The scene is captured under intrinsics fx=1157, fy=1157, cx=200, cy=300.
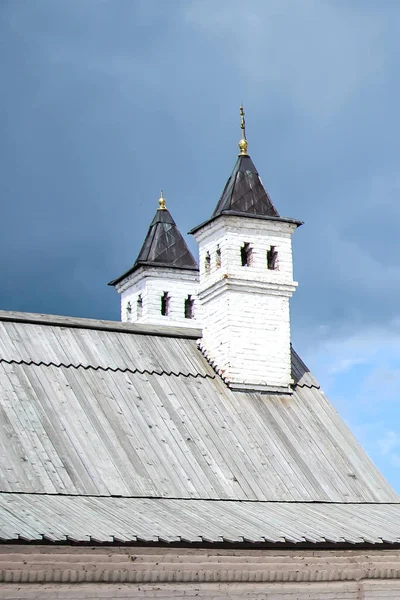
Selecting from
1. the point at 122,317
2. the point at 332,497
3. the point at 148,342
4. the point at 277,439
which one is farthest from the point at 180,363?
the point at 122,317

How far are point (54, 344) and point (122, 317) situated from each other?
360 inches

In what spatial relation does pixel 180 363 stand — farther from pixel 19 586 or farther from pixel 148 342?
pixel 19 586

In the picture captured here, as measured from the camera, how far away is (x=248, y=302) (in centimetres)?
3077

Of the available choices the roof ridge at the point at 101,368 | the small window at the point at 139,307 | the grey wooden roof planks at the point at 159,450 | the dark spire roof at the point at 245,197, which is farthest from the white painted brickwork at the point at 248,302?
the small window at the point at 139,307

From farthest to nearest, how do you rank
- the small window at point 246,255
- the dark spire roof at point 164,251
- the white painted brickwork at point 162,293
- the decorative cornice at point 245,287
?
1. the dark spire roof at point 164,251
2. the white painted brickwork at point 162,293
3. the small window at point 246,255
4. the decorative cornice at point 245,287

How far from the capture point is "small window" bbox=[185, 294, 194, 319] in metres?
35.8

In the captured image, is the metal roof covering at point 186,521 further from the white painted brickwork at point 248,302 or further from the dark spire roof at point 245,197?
the dark spire roof at point 245,197

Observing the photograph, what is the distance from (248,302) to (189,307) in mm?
5361

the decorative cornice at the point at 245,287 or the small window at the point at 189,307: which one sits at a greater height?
the small window at the point at 189,307

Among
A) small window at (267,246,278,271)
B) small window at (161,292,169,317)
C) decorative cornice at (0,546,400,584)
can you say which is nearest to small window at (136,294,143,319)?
small window at (161,292,169,317)

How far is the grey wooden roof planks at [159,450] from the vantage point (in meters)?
22.6

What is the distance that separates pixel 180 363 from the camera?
1156 inches

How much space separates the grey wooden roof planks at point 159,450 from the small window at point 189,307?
5056 mm

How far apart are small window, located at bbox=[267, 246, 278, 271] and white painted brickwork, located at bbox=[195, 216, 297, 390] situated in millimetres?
96
